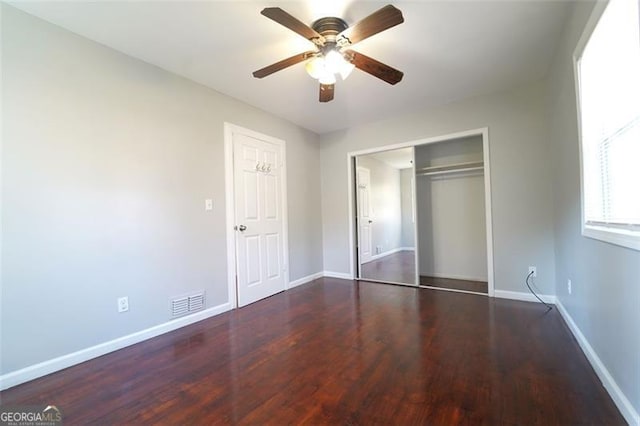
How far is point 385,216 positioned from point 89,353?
17.5 feet

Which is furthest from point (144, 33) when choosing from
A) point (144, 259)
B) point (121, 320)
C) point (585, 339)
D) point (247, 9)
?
point (585, 339)

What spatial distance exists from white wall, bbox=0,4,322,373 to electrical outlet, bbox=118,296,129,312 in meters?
0.04

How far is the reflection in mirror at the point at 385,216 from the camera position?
4914 millimetres

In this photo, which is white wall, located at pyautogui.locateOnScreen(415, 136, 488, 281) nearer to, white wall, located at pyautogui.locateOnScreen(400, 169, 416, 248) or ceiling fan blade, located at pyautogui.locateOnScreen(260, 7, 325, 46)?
white wall, located at pyautogui.locateOnScreen(400, 169, 416, 248)

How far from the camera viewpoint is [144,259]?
258 centimetres

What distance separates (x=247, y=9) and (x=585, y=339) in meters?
3.44

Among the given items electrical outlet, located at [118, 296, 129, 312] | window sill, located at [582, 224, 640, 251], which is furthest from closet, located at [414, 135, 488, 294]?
electrical outlet, located at [118, 296, 129, 312]

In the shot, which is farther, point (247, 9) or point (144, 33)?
point (144, 33)

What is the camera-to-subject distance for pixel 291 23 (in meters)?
1.78

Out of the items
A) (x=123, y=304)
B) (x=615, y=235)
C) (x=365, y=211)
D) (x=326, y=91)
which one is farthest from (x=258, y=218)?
(x=615, y=235)

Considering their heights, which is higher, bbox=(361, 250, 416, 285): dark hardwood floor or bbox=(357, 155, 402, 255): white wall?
bbox=(357, 155, 402, 255): white wall

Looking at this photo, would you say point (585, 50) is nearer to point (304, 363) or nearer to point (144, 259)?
point (304, 363)

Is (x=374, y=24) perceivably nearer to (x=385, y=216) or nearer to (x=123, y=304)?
(x=123, y=304)

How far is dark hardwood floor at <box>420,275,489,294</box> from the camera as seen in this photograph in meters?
3.84
